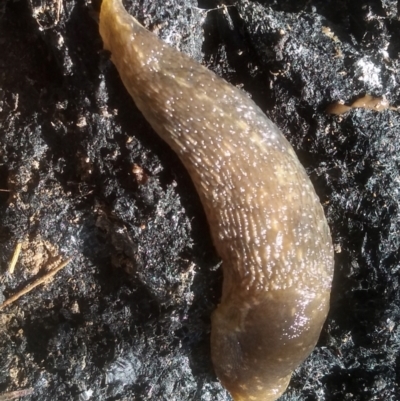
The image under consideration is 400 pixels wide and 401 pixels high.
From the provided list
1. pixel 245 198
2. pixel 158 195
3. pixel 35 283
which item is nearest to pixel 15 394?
pixel 35 283

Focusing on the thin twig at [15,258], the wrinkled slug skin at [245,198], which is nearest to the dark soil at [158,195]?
the thin twig at [15,258]

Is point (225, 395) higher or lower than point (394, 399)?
lower

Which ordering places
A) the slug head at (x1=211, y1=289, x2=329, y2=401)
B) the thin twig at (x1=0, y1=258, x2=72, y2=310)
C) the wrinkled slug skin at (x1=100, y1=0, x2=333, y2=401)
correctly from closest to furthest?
1. the wrinkled slug skin at (x1=100, y1=0, x2=333, y2=401)
2. the slug head at (x1=211, y1=289, x2=329, y2=401)
3. the thin twig at (x1=0, y1=258, x2=72, y2=310)

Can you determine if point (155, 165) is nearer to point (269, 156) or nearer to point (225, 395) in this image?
point (269, 156)

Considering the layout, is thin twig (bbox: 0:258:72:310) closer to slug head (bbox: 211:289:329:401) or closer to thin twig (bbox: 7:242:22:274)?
thin twig (bbox: 7:242:22:274)

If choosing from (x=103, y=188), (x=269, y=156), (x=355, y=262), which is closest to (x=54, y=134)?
(x=103, y=188)

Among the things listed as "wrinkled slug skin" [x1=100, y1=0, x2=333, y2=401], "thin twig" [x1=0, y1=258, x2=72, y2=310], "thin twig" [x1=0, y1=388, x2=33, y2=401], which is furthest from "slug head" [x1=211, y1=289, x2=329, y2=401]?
"thin twig" [x1=0, y1=388, x2=33, y2=401]

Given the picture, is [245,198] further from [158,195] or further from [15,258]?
[15,258]

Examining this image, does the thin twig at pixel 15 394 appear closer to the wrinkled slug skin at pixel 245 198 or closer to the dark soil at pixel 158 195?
the dark soil at pixel 158 195

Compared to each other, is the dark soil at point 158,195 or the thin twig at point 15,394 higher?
the dark soil at point 158,195
